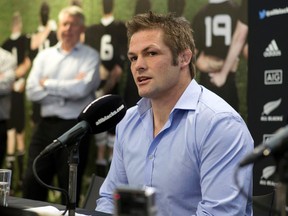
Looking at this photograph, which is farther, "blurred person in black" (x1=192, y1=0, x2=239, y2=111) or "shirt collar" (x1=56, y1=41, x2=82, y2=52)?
"shirt collar" (x1=56, y1=41, x2=82, y2=52)

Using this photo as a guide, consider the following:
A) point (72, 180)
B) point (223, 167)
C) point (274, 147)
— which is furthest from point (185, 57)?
point (274, 147)

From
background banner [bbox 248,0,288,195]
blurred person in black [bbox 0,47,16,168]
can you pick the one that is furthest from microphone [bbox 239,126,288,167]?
blurred person in black [bbox 0,47,16,168]

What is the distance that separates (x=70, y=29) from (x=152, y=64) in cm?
348

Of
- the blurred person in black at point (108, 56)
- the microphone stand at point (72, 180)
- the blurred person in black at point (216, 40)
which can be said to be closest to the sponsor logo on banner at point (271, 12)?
the blurred person in black at point (216, 40)

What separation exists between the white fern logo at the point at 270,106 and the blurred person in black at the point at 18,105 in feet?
10.2

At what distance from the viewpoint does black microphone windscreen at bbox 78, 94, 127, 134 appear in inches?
78.0

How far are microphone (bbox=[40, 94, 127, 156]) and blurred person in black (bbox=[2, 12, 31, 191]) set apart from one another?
14.3 ft

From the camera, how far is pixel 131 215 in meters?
1.10

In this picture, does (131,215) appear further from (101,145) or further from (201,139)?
(101,145)

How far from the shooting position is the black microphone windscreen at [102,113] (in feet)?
6.50

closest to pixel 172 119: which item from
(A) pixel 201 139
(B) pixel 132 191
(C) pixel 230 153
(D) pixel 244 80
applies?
(A) pixel 201 139

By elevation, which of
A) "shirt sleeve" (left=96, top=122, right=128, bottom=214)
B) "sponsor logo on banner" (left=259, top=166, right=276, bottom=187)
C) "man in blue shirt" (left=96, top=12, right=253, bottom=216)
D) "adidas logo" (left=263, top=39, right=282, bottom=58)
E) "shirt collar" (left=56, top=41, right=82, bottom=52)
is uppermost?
"shirt collar" (left=56, top=41, right=82, bottom=52)

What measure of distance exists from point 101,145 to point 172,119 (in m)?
3.34

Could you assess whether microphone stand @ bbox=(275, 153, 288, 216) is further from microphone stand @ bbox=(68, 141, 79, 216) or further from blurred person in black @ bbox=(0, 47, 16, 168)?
blurred person in black @ bbox=(0, 47, 16, 168)
